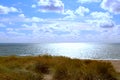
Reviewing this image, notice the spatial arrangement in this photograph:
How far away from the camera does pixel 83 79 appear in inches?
456

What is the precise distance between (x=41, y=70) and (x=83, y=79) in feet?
12.2

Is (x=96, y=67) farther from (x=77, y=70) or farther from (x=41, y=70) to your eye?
(x=41, y=70)

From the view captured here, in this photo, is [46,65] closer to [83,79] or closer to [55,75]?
[55,75]

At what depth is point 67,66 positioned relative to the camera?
12.8 meters

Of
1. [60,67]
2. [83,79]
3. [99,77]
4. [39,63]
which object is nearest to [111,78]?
[99,77]

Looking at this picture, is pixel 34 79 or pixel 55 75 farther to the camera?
pixel 55 75

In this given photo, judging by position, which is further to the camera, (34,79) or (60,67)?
(60,67)

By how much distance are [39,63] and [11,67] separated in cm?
217

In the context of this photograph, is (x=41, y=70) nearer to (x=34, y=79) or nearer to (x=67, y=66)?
(x=67, y=66)

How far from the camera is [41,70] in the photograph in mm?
14703

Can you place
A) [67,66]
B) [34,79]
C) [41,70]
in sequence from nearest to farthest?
[34,79], [67,66], [41,70]

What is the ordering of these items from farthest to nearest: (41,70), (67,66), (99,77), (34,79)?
1. (41,70)
2. (67,66)
3. (99,77)
4. (34,79)

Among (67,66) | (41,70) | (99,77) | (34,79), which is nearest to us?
(34,79)

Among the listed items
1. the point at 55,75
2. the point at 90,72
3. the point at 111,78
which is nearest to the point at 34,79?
the point at 55,75
